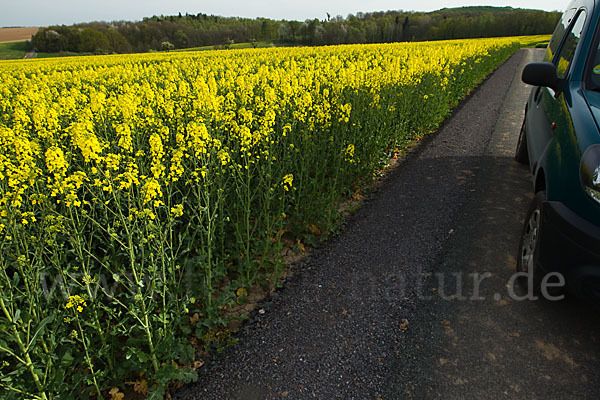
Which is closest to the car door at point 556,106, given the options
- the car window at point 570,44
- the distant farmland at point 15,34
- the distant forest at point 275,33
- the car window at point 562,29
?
the car window at point 570,44

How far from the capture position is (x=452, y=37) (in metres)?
A: 80.1

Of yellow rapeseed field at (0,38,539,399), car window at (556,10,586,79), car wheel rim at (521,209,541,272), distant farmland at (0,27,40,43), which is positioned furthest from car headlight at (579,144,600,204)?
distant farmland at (0,27,40,43)

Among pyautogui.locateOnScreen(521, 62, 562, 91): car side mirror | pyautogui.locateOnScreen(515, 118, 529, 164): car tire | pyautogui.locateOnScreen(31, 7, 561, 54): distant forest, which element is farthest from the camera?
pyautogui.locateOnScreen(31, 7, 561, 54): distant forest

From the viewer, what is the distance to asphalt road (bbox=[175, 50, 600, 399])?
2424 millimetres

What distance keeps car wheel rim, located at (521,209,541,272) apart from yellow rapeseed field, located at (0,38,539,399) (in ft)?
6.69

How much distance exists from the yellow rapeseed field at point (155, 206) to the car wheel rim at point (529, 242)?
204 centimetres

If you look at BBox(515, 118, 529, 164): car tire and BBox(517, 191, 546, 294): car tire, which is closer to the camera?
BBox(517, 191, 546, 294): car tire

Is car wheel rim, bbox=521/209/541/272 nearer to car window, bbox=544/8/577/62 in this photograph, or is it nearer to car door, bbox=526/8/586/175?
car door, bbox=526/8/586/175

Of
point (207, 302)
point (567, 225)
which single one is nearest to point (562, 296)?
point (567, 225)

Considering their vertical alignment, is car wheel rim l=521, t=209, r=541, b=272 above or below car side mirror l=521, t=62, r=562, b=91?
below

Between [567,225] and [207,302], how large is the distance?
2713 mm

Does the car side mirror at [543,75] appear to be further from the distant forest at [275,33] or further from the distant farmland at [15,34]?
the distant farmland at [15,34]

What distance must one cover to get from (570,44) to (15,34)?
9385cm

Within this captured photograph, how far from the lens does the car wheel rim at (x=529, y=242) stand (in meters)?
3.04
